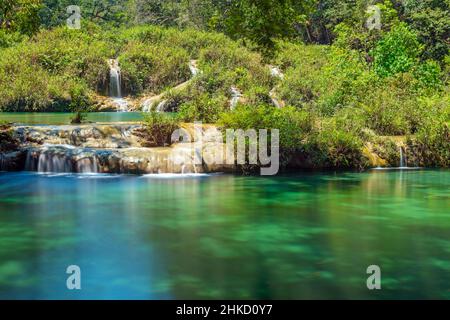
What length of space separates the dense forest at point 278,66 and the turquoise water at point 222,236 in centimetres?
246

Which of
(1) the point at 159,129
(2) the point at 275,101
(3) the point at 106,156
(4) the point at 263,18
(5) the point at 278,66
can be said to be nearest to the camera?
(4) the point at 263,18

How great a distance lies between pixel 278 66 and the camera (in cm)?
3198

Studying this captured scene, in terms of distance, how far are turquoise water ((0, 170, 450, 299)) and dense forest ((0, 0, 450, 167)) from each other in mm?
2464

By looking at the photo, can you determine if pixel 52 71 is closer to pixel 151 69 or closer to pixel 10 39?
pixel 151 69

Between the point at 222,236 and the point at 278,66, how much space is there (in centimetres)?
2430

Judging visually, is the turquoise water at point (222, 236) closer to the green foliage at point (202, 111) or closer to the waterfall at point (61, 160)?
the waterfall at point (61, 160)

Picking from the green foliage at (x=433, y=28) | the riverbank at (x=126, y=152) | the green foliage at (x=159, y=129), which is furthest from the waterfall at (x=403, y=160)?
the green foliage at (x=433, y=28)

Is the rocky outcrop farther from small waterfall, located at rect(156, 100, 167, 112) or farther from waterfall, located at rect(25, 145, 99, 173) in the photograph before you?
small waterfall, located at rect(156, 100, 167, 112)

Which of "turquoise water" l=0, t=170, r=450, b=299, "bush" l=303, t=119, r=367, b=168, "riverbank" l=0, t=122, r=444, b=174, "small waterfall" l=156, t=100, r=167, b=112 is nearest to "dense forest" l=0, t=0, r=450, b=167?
"bush" l=303, t=119, r=367, b=168

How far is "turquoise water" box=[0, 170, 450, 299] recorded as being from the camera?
6.42 metres

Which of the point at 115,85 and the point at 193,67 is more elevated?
the point at 193,67

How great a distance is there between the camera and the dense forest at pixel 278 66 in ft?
50.2

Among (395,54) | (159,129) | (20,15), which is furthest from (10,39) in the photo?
(395,54)
